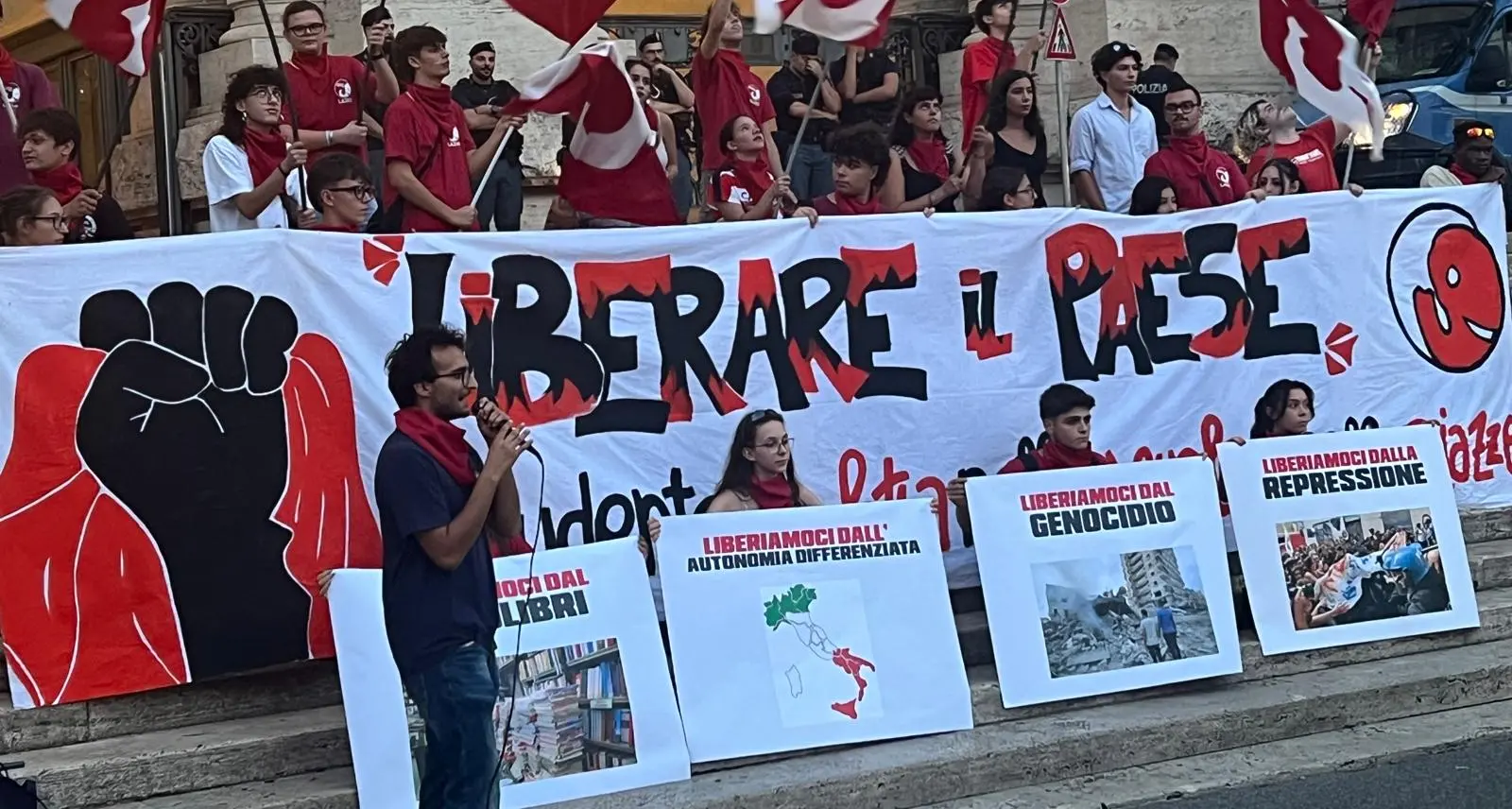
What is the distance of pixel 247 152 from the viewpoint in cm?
844

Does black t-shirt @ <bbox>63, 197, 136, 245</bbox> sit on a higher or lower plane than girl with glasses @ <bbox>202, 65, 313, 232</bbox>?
lower

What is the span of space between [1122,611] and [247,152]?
4.11 m

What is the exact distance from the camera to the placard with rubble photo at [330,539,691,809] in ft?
20.7

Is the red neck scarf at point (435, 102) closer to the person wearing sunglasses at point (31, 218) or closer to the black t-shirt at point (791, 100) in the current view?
the person wearing sunglasses at point (31, 218)

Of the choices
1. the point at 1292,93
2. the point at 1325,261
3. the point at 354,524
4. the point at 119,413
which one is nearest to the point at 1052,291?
the point at 1325,261

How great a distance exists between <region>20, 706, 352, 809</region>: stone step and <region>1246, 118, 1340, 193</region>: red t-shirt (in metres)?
5.96

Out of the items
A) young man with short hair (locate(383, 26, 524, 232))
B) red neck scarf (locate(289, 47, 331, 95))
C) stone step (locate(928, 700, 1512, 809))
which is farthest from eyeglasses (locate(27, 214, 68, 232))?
stone step (locate(928, 700, 1512, 809))

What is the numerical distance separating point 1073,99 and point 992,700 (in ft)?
25.4

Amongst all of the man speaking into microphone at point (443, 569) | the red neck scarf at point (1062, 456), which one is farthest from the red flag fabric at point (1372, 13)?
the man speaking into microphone at point (443, 569)

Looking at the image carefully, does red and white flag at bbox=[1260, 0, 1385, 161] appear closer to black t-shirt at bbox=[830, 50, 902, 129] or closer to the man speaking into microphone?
black t-shirt at bbox=[830, 50, 902, 129]

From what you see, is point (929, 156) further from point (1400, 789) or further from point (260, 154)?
point (1400, 789)

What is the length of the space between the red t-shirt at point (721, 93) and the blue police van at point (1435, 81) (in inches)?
221

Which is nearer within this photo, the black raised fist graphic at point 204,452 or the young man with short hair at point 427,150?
the black raised fist graphic at point 204,452

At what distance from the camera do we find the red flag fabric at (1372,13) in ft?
32.8
